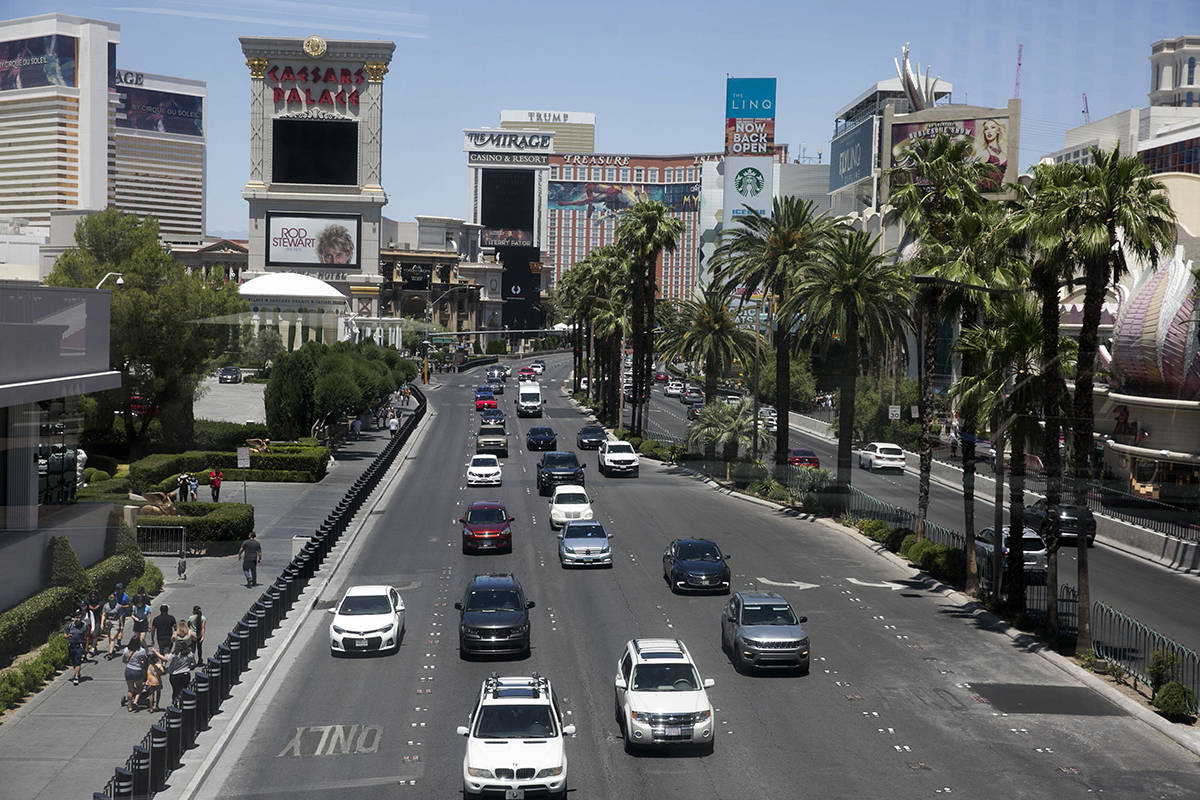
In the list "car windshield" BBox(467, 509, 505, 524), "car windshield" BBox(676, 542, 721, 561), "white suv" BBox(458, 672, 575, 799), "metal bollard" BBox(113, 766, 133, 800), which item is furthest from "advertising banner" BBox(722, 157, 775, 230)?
"metal bollard" BBox(113, 766, 133, 800)

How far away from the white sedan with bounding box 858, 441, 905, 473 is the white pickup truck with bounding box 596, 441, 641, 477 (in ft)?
42.7

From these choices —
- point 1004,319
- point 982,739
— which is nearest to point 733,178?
point 1004,319

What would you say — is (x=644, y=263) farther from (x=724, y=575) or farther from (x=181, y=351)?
(x=724, y=575)

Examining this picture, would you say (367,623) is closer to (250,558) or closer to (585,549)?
(250,558)

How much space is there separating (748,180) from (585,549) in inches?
6210

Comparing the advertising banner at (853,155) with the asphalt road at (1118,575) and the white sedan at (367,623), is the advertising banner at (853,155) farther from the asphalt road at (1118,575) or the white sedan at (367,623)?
the white sedan at (367,623)

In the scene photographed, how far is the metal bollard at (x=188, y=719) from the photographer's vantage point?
19.5 m

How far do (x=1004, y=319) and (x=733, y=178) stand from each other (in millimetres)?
159224

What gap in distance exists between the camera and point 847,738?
20891 mm

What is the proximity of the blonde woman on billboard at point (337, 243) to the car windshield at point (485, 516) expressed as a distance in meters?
108

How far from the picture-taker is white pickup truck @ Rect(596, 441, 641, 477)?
6156 cm

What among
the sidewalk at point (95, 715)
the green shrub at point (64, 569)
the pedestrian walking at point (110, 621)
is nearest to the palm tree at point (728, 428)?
Result: the sidewalk at point (95, 715)

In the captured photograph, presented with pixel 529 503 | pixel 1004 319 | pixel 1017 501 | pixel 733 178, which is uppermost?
pixel 733 178

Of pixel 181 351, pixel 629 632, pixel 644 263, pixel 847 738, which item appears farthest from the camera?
pixel 644 263
